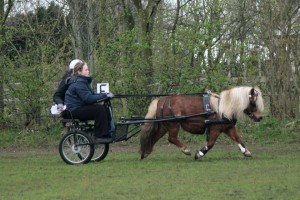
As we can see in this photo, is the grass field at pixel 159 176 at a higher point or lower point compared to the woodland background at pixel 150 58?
lower

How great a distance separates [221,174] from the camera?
37.2ft

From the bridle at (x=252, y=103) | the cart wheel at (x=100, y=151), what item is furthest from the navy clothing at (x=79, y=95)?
the bridle at (x=252, y=103)

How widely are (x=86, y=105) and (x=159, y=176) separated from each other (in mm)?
2714

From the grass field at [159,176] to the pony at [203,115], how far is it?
390 mm

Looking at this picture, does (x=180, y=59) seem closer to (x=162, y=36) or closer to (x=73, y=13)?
(x=162, y=36)

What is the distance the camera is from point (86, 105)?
13.5 meters

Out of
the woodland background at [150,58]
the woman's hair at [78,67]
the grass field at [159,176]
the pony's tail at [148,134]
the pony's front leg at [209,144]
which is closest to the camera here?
the grass field at [159,176]

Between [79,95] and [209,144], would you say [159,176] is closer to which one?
[209,144]

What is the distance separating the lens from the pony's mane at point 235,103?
1331 cm

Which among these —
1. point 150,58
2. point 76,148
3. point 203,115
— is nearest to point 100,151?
point 76,148

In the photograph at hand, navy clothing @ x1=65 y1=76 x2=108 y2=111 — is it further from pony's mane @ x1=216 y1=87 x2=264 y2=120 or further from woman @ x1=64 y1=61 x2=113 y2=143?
pony's mane @ x1=216 y1=87 x2=264 y2=120

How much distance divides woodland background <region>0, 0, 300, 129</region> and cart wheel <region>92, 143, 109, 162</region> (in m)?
4.77

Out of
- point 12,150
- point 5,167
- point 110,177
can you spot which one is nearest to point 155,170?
point 110,177

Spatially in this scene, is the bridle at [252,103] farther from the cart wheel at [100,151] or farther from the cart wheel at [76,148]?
the cart wheel at [76,148]
